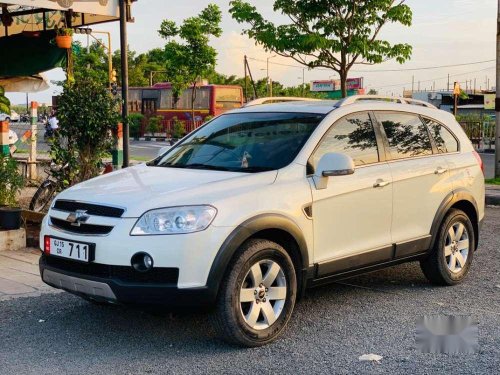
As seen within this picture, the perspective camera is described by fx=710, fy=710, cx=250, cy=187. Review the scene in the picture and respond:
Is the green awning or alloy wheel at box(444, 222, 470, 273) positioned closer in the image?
alloy wheel at box(444, 222, 470, 273)

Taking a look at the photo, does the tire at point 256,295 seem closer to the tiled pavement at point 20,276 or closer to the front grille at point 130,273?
the front grille at point 130,273

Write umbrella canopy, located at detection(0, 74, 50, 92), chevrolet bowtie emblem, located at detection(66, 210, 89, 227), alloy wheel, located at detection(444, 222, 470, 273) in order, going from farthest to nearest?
umbrella canopy, located at detection(0, 74, 50, 92), alloy wheel, located at detection(444, 222, 470, 273), chevrolet bowtie emblem, located at detection(66, 210, 89, 227)

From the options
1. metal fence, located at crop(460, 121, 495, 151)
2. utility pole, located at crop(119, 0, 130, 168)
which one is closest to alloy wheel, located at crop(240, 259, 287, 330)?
utility pole, located at crop(119, 0, 130, 168)

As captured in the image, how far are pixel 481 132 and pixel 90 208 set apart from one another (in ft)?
94.7

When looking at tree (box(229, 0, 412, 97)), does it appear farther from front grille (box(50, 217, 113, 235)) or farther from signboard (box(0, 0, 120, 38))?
front grille (box(50, 217, 113, 235))

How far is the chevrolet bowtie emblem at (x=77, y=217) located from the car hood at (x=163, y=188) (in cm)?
10

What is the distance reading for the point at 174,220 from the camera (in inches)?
175

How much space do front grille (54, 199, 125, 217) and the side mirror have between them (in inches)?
58.6

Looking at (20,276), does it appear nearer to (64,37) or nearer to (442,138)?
(442,138)

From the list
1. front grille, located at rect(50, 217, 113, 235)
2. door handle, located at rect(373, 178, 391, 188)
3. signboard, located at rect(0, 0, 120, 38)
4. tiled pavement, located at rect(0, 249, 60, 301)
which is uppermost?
signboard, located at rect(0, 0, 120, 38)

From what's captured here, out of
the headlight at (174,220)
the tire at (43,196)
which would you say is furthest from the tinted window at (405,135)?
the tire at (43,196)

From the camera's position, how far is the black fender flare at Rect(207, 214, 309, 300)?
4.43 metres

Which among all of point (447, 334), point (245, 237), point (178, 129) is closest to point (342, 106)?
point (245, 237)

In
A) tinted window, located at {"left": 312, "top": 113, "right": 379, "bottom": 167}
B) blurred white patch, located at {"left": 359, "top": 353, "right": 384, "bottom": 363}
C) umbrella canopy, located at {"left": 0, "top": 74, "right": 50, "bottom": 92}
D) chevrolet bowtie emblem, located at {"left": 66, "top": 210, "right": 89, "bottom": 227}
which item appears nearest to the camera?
blurred white patch, located at {"left": 359, "top": 353, "right": 384, "bottom": 363}
